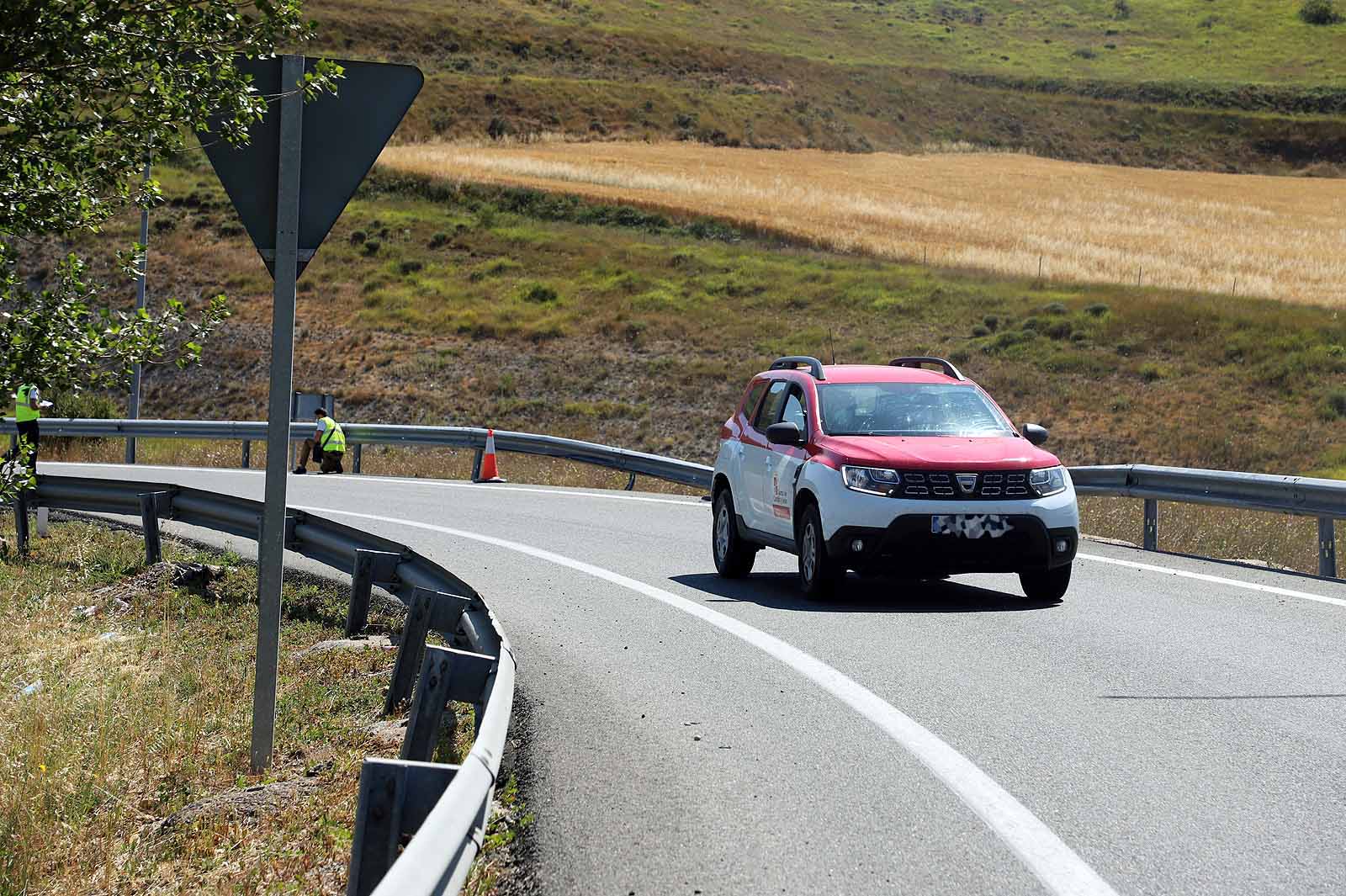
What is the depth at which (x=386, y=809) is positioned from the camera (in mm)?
4336

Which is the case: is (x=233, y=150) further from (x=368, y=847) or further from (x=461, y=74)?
(x=461, y=74)

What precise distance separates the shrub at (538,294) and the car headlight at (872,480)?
129 feet

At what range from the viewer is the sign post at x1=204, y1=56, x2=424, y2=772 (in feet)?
21.7

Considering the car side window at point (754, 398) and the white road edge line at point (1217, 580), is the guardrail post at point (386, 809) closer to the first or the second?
the white road edge line at point (1217, 580)

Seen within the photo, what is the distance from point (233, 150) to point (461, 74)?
104454 mm

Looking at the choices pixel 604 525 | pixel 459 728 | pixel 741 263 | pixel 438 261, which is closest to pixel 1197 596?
pixel 459 728

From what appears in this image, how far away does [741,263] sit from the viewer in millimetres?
52375

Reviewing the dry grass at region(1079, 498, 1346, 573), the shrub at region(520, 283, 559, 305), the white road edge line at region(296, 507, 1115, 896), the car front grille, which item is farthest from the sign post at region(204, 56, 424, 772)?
the shrub at region(520, 283, 559, 305)

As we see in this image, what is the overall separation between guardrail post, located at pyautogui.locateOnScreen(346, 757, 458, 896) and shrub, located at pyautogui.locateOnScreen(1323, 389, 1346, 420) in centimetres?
3060

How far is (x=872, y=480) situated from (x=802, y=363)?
2209 mm

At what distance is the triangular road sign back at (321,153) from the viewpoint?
6.64 metres

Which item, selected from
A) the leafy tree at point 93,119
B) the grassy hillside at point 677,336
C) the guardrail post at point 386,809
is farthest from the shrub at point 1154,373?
the guardrail post at point 386,809

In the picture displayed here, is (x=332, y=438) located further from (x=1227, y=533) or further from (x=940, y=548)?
(x=940, y=548)

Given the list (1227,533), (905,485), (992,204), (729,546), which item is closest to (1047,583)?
(905,485)
